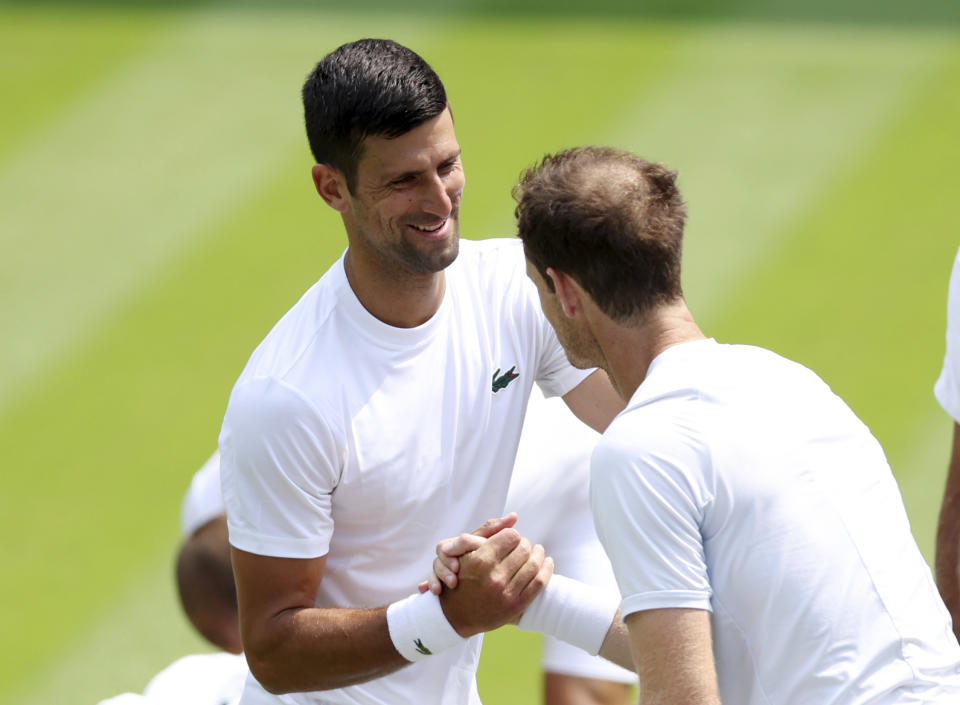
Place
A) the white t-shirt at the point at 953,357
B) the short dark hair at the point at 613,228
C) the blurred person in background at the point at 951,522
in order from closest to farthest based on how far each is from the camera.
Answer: the short dark hair at the point at 613,228
the white t-shirt at the point at 953,357
the blurred person in background at the point at 951,522

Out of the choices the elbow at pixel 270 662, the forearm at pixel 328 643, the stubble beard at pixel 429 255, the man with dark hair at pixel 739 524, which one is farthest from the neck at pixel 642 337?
the elbow at pixel 270 662

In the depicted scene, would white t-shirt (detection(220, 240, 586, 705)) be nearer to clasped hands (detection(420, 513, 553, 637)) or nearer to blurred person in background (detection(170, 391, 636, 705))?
clasped hands (detection(420, 513, 553, 637))

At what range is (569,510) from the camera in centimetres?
360

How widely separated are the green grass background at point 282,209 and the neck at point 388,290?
190cm

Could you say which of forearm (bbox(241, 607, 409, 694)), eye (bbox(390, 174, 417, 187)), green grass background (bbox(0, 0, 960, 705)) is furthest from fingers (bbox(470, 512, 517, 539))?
green grass background (bbox(0, 0, 960, 705))

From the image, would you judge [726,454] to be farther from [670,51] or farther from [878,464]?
[670,51]

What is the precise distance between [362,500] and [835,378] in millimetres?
3024

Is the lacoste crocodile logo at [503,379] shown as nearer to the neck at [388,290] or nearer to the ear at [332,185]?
the neck at [388,290]

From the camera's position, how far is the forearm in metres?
2.77

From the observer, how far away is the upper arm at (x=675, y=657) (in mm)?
2035

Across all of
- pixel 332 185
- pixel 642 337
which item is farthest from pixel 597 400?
pixel 642 337

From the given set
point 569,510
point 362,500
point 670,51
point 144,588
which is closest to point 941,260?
point 670,51

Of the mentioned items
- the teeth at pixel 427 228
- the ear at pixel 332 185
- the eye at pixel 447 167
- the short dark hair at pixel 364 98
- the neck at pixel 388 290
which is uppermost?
the short dark hair at pixel 364 98

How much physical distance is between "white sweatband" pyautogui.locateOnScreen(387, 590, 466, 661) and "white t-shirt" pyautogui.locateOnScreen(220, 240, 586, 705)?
0.19 meters
